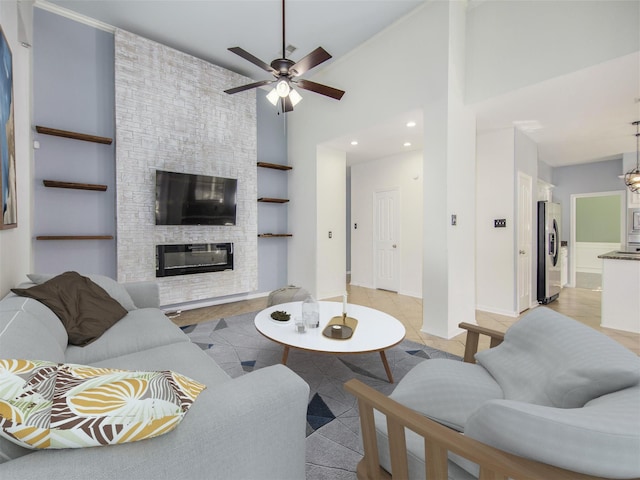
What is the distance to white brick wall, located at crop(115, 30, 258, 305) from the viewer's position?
3.68 meters

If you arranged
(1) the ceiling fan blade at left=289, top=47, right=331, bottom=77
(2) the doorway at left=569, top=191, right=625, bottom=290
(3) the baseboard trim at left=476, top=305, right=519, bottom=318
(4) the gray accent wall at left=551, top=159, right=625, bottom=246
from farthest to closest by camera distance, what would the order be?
(2) the doorway at left=569, top=191, right=625, bottom=290 < (4) the gray accent wall at left=551, top=159, right=625, bottom=246 < (3) the baseboard trim at left=476, top=305, right=519, bottom=318 < (1) the ceiling fan blade at left=289, top=47, right=331, bottom=77

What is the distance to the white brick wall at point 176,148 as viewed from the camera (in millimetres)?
3682

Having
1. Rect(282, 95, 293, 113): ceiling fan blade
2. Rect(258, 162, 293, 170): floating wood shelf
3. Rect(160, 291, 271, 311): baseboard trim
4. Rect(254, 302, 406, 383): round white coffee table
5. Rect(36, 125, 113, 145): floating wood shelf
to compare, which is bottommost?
Rect(160, 291, 271, 311): baseboard trim

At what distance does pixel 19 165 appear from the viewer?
2.52m

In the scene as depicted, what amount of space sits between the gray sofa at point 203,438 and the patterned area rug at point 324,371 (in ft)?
1.83

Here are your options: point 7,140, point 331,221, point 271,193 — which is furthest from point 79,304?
point 331,221

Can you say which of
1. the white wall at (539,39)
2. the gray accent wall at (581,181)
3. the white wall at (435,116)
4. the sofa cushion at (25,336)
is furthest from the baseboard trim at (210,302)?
the gray accent wall at (581,181)

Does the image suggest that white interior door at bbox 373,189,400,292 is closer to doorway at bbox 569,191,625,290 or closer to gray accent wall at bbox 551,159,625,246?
gray accent wall at bbox 551,159,625,246

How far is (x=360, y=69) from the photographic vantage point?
13.5 feet

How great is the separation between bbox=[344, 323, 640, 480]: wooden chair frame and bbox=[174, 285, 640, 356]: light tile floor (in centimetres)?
214

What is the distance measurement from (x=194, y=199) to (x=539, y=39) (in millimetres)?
4264

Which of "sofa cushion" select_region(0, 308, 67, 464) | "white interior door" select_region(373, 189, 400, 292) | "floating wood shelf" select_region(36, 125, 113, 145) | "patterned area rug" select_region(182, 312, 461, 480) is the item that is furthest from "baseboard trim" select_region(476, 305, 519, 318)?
"floating wood shelf" select_region(36, 125, 113, 145)

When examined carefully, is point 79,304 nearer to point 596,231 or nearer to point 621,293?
point 621,293

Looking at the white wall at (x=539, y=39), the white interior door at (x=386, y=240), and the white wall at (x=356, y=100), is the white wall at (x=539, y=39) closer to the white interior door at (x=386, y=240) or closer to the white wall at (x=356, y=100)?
the white wall at (x=356, y=100)
